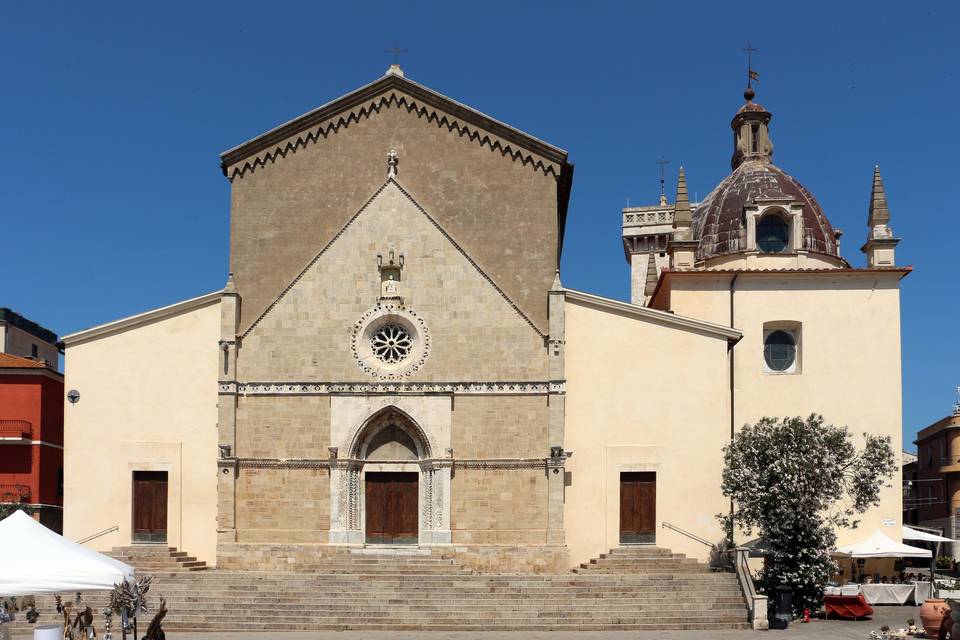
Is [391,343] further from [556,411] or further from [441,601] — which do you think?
[441,601]

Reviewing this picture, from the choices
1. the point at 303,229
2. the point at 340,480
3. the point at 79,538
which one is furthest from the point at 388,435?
the point at 79,538

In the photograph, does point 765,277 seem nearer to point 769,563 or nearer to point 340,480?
point 769,563

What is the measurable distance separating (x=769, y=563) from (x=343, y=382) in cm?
1234

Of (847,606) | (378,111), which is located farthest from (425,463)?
(847,606)

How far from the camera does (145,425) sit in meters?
31.3

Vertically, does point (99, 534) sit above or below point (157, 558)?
above

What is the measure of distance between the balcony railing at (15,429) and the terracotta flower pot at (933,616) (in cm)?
2606

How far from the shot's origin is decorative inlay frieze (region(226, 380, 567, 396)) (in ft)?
102

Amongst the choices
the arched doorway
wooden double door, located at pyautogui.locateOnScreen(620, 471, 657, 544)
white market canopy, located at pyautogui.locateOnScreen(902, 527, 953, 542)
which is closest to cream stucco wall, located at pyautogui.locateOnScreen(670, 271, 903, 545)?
white market canopy, located at pyautogui.locateOnScreen(902, 527, 953, 542)

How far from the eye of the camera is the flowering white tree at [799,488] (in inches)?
1072

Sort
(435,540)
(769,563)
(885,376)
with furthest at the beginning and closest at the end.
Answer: (885,376)
(435,540)
(769,563)

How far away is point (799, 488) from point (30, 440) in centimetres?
2302

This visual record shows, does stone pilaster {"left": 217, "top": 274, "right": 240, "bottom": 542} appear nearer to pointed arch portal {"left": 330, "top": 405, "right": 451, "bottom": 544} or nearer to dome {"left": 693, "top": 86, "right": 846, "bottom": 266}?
pointed arch portal {"left": 330, "top": 405, "right": 451, "bottom": 544}

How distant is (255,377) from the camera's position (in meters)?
31.5
